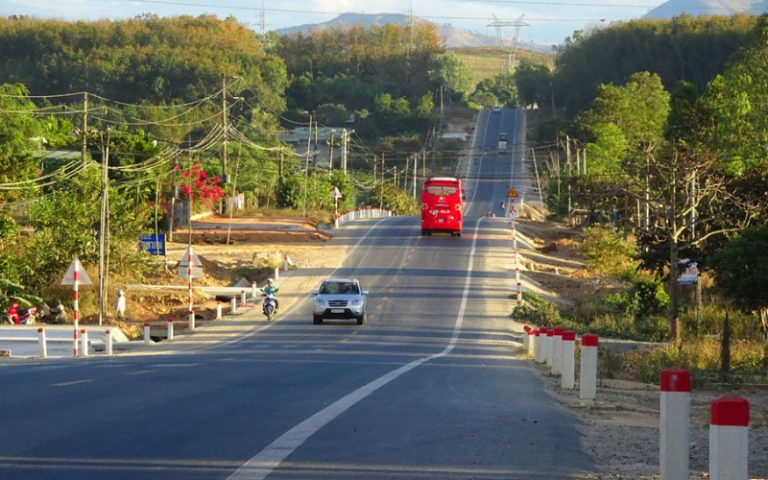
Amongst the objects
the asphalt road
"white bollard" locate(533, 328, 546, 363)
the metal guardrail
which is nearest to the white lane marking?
the asphalt road

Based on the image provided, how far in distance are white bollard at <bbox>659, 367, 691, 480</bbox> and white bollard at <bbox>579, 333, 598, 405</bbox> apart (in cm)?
562

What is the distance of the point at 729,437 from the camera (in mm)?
5859

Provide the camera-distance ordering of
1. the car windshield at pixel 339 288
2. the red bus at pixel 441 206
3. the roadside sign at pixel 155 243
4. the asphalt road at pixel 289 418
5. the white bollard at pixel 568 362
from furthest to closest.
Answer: the red bus at pixel 441 206 < the roadside sign at pixel 155 243 < the car windshield at pixel 339 288 < the white bollard at pixel 568 362 < the asphalt road at pixel 289 418

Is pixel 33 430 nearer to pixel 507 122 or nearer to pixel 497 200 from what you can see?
pixel 497 200

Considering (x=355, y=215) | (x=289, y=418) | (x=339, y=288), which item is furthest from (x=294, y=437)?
(x=355, y=215)

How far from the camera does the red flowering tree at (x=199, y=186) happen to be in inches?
2670

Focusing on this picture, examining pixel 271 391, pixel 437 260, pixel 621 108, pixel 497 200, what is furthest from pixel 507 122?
pixel 271 391

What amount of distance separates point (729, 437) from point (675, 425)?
1591 millimetres

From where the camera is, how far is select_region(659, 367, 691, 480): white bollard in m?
7.40

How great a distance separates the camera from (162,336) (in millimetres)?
35469

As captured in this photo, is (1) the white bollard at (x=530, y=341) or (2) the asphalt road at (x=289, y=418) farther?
(1) the white bollard at (x=530, y=341)

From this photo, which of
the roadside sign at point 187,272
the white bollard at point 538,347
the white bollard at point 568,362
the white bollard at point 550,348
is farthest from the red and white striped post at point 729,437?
the roadside sign at point 187,272

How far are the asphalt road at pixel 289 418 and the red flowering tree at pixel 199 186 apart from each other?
43.0 m

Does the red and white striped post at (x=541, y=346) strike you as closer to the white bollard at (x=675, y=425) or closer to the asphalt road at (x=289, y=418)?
the asphalt road at (x=289, y=418)
